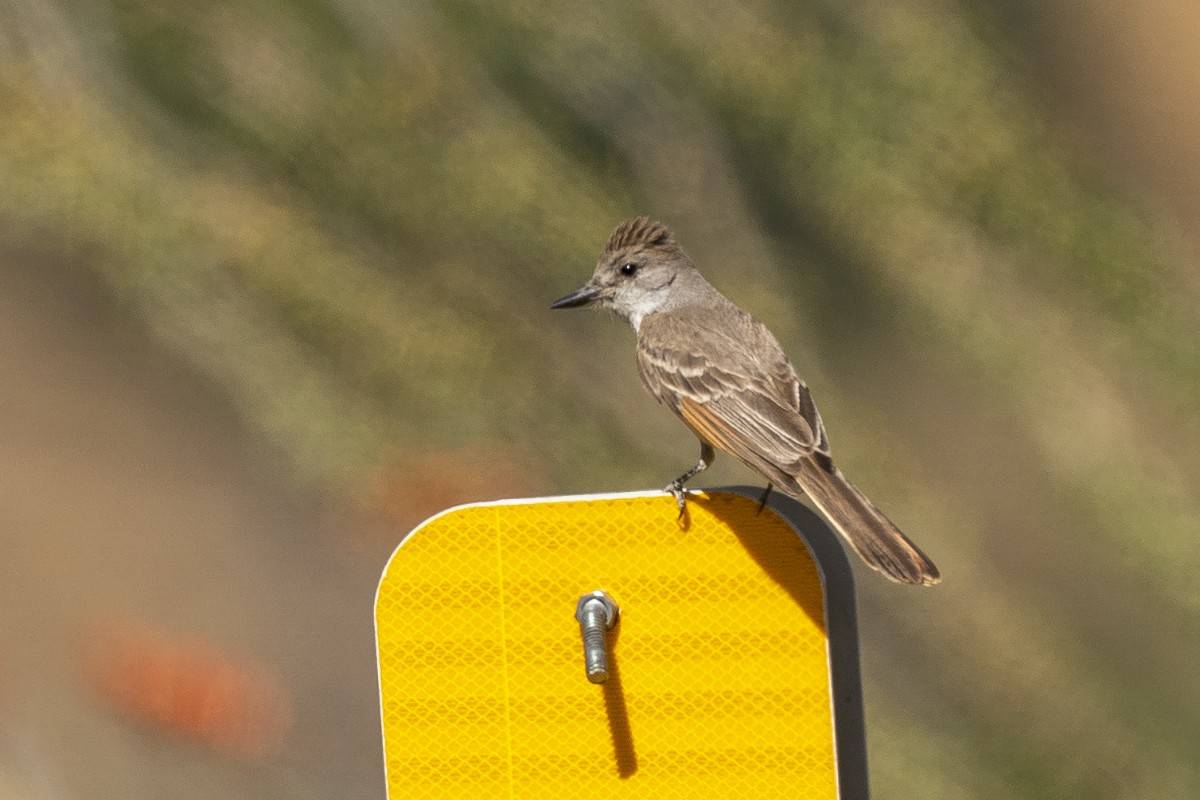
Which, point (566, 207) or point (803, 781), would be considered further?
point (566, 207)

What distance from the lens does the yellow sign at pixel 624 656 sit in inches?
97.3

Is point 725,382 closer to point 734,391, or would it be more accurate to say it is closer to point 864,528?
point 734,391

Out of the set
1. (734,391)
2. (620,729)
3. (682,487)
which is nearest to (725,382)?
(734,391)

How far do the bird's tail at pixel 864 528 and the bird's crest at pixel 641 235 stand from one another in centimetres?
93

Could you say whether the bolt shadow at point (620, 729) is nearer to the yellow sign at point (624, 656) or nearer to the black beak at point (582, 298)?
the yellow sign at point (624, 656)

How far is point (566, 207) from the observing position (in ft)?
15.5

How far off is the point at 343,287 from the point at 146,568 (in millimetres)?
1361

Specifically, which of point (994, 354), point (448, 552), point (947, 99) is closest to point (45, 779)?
point (448, 552)

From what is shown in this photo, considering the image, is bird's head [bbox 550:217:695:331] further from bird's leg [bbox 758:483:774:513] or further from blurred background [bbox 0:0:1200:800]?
bird's leg [bbox 758:483:774:513]

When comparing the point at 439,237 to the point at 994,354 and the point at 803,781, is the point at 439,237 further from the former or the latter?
the point at 803,781

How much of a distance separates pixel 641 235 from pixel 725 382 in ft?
1.65

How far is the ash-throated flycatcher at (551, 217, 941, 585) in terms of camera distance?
295 cm

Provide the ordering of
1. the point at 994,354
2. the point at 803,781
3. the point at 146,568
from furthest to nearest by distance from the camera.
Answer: the point at 146,568 → the point at 994,354 → the point at 803,781

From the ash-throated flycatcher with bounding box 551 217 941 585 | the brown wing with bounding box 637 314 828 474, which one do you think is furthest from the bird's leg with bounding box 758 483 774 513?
the brown wing with bounding box 637 314 828 474
